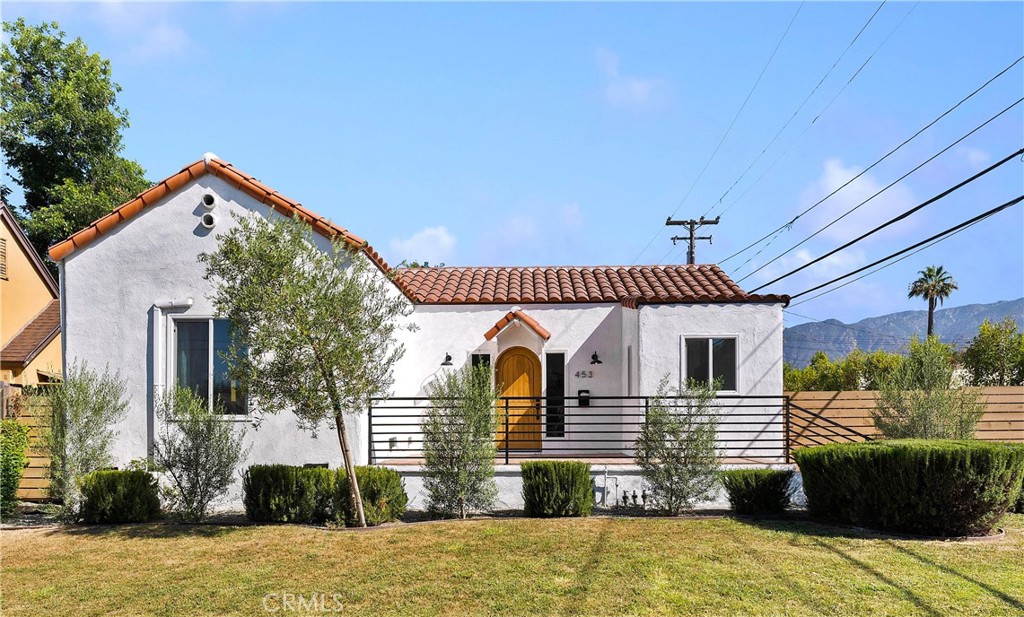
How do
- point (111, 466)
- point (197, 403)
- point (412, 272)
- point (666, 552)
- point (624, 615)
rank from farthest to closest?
point (412, 272), point (111, 466), point (197, 403), point (666, 552), point (624, 615)

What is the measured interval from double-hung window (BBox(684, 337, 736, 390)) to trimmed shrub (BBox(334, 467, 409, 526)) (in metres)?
6.62

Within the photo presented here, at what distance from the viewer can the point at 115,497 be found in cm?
1155

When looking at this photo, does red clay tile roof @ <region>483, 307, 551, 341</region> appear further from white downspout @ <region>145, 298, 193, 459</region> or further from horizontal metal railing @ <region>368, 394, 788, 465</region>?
white downspout @ <region>145, 298, 193, 459</region>

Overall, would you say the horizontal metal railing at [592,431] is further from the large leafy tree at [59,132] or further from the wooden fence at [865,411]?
the large leafy tree at [59,132]

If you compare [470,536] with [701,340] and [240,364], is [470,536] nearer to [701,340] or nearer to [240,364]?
[240,364]

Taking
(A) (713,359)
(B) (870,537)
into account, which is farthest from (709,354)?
(B) (870,537)

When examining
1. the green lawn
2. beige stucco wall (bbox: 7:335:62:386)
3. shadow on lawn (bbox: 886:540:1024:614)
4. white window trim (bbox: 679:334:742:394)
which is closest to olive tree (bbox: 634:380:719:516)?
the green lawn

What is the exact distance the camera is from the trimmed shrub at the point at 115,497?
11.5 metres

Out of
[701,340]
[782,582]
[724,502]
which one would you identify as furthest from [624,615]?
[701,340]

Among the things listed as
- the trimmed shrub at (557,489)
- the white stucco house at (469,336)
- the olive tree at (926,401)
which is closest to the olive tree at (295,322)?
the white stucco house at (469,336)

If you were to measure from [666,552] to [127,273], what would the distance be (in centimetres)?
1006

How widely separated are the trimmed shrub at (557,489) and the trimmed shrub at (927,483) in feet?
12.3

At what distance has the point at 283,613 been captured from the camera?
7527mm

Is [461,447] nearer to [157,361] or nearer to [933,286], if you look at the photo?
[157,361]
